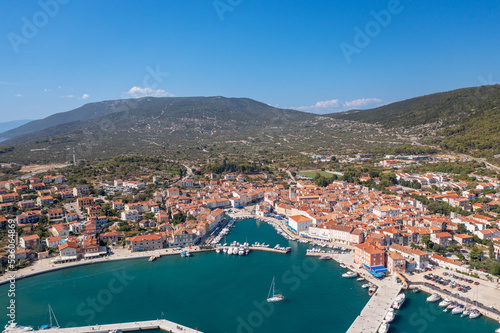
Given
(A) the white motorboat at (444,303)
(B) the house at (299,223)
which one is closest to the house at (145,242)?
(B) the house at (299,223)

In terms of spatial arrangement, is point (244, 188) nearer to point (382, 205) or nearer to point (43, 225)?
point (382, 205)

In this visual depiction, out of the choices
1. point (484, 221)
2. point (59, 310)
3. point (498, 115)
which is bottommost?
point (59, 310)

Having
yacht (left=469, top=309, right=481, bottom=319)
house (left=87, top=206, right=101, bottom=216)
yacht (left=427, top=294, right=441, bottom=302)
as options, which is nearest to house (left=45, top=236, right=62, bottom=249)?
house (left=87, top=206, right=101, bottom=216)

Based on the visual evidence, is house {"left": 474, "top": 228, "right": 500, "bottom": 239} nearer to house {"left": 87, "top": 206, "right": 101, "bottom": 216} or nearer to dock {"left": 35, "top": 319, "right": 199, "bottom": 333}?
dock {"left": 35, "top": 319, "right": 199, "bottom": 333}

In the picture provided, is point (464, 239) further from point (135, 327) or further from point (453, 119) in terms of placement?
point (453, 119)

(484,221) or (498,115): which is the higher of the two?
(498,115)

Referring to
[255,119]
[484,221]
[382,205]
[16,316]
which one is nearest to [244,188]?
[382,205]

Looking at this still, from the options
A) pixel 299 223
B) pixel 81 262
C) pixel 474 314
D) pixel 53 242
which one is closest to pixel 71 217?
pixel 53 242
